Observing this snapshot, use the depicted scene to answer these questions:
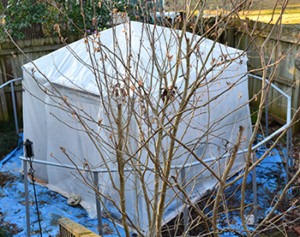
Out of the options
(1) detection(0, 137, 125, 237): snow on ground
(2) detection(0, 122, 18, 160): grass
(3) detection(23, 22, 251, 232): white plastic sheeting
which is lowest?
(1) detection(0, 137, 125, 237): snow on ground

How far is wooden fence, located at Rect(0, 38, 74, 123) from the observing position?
7.67m

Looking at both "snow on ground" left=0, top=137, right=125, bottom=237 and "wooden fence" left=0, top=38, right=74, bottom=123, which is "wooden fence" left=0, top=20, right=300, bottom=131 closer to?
"wooden fence" left=0, top=38, right=74, bottom=123

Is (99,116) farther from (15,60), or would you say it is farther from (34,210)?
(15,60)

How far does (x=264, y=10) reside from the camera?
9828 mm

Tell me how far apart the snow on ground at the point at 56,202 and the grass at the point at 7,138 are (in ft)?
1.37

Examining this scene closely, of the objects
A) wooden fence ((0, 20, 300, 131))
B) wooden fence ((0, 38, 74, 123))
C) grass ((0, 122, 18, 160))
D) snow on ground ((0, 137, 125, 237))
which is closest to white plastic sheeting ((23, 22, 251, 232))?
snow on ground ((0, 137, 125, 237))

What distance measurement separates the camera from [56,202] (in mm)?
5762

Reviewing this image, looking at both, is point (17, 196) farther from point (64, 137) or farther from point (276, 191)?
point (276, 191)

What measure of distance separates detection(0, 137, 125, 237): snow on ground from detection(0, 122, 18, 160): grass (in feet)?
2.04

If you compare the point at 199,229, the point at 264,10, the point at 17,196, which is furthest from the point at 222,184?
the point at 264,10

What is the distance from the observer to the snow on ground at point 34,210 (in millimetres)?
5207

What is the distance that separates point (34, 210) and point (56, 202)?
325 millimetres

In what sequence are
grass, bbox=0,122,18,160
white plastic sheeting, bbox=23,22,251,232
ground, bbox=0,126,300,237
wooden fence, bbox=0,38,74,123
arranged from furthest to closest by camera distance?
wooden fence, bbox=0,38,74,123, grass, bbox=0,122,18,160, ground, bbox=0,126,300,237, white plastic sheeting, bbox=23,22,251,232

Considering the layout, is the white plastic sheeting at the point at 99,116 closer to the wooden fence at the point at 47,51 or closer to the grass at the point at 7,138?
the grass at the point at 7,138
